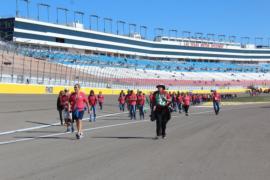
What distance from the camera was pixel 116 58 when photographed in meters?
109

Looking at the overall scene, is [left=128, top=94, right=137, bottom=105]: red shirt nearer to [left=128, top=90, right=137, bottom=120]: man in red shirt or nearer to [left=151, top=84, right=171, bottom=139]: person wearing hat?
[left=128, top=90, right=137, bottom=120]: man in red shirt

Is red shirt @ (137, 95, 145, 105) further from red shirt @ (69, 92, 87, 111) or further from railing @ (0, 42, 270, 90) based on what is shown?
railing @ (0, 42, 270, 90)

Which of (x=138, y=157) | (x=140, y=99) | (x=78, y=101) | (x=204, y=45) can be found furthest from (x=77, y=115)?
(x=204, y=45)

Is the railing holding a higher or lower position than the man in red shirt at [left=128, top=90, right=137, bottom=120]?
higher

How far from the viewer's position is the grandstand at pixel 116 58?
169 ft

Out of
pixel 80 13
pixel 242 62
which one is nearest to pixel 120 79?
pixel 80 13

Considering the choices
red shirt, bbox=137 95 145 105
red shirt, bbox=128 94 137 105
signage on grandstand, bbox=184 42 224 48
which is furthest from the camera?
signage on grandstand, bbox=184 42 224 48

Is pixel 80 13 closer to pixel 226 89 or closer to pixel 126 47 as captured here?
pixel 126 47

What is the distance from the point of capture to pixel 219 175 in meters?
8.07

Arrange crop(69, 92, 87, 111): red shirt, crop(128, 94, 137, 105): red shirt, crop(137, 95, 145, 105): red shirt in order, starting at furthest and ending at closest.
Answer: crop(137, 95, 145, 105): red shirt < crop(128, 94, 137, 105): red shirt < crop(69, 92, 87, 111): red shirt

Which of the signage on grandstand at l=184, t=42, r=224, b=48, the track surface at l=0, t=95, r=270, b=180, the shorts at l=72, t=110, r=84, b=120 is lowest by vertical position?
the track surface at l=0, t=95, r=270, b=180

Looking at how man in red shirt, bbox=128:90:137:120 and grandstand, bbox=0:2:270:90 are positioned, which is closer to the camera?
man in red shirt, bbox=128:90:137:120

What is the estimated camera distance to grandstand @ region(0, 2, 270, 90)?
51656 millimetres

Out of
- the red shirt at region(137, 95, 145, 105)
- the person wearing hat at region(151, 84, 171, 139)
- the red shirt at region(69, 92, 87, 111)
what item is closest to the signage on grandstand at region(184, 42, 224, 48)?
the red shirt at region(137, 95, 145, 105)
